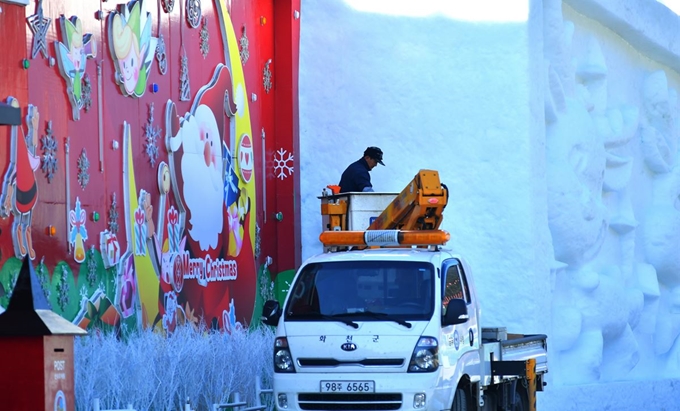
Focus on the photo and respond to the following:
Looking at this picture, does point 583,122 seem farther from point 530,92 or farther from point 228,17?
point 228,17

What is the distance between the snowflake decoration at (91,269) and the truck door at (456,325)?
3.69 meters

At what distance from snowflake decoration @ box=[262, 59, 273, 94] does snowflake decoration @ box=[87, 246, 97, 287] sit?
6.11 metres

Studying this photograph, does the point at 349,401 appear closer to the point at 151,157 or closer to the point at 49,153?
the point at 49,153

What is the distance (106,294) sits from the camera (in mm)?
13453

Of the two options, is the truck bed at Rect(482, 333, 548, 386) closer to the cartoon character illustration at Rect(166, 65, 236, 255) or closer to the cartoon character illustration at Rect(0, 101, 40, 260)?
the cartoon character illustration at Rect(166, 65, 236, 255)

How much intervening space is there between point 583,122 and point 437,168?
2.90 m

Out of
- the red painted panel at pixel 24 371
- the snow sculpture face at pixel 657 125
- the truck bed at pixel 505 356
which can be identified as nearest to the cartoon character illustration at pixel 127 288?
the truck bed at pixel 505 356

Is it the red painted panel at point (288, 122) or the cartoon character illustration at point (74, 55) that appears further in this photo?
the red painted panel at point (288, 122)

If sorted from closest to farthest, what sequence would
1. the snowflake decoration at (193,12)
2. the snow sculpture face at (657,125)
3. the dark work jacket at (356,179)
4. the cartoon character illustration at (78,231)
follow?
1. the cartoon character illustration at (78,231)
2. the snowflake decoration at (193,12)
3. the dark work jacket at (356,179)
4. the snow sculpture face at (657,125)

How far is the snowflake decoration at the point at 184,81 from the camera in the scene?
15.7m

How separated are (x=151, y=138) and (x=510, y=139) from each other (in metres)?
5.44

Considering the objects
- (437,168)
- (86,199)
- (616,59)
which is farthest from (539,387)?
(616,59)

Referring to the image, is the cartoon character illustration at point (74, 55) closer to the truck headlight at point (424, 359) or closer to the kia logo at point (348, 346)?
the kia logo at point (348, 346)

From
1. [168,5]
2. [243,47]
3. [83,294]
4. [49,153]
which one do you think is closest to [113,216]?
[83,294]
